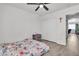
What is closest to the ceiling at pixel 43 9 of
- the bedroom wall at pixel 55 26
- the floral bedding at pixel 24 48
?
the bedroom wall at pixel 55 26

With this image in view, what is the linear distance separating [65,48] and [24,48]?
64 centimetres

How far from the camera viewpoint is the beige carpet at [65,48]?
156 cm

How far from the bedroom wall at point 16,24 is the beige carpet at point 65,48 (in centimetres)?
32

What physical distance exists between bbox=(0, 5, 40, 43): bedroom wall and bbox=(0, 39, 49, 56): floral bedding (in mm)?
78

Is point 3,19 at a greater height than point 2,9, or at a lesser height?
lesser

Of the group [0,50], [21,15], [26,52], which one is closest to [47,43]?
[26,52]

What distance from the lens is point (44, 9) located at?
159 cm

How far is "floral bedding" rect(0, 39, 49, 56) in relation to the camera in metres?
1.53

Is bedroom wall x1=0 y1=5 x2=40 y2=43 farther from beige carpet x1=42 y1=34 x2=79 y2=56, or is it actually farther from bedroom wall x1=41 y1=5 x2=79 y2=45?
beige carpet x1=42 y1=34 x2=79 y2=56

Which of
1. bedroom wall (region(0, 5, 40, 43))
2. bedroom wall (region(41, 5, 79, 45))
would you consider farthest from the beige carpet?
bedroom wall (region(0, 5, 40, 43))

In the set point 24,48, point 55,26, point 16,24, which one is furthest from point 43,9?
point 24,48

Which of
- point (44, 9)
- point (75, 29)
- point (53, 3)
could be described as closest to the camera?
point (53, 3)

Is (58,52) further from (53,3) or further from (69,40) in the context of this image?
(53,3)

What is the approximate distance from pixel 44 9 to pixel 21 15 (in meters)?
0.37
